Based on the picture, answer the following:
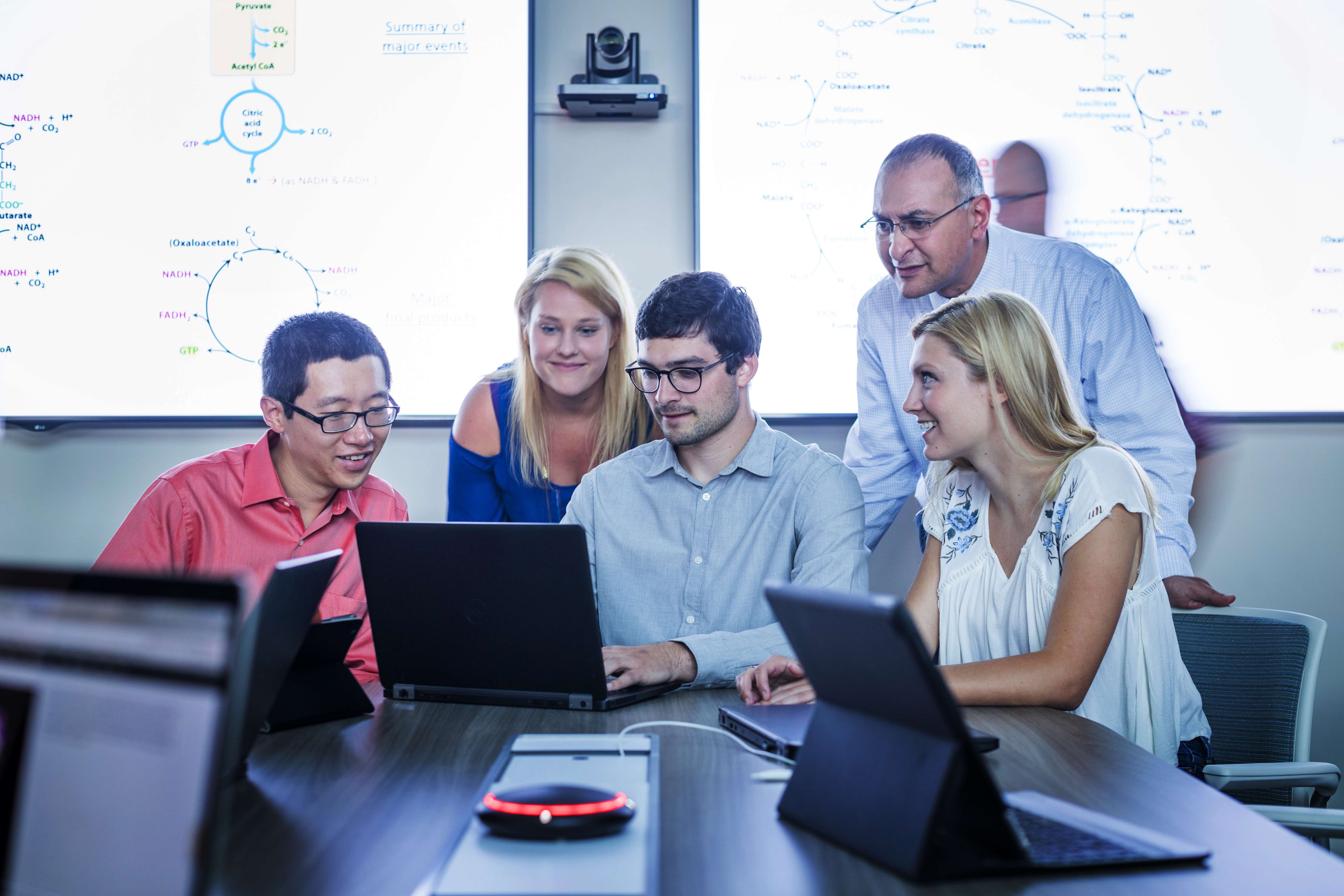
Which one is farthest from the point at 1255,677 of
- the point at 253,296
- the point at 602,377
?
the point at 253,296

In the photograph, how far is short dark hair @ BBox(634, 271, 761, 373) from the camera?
1.83 metres

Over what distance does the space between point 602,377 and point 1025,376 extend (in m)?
0.99

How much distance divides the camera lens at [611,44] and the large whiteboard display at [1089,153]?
0.73ft

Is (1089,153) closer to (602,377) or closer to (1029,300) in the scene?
(1029,300)

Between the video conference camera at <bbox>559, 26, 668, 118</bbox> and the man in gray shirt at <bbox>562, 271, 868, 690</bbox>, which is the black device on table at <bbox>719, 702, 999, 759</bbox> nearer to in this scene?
the man in gray shirt at <bbox>562, 271, 868, 690</bbox>

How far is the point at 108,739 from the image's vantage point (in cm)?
56

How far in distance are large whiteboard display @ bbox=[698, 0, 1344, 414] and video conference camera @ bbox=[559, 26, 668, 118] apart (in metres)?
0.17

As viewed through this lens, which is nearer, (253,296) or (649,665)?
(649,665)

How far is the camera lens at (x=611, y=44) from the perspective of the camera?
2.50 metres

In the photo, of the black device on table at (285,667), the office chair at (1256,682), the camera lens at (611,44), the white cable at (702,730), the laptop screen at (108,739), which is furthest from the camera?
the camera lens at (611,44)

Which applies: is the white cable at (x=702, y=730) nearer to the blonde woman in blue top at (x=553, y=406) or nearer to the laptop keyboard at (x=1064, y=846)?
the laptop keyboard at (x=1064, y=846)

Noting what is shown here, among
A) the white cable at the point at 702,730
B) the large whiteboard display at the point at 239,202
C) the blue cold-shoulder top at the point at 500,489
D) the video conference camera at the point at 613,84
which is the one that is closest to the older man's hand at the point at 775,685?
the white cable at the point at 702,730

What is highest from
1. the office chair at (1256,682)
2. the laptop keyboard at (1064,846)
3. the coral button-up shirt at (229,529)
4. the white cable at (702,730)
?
the coral button-up shirt at (229,529)

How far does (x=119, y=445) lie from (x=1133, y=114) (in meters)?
2.88
